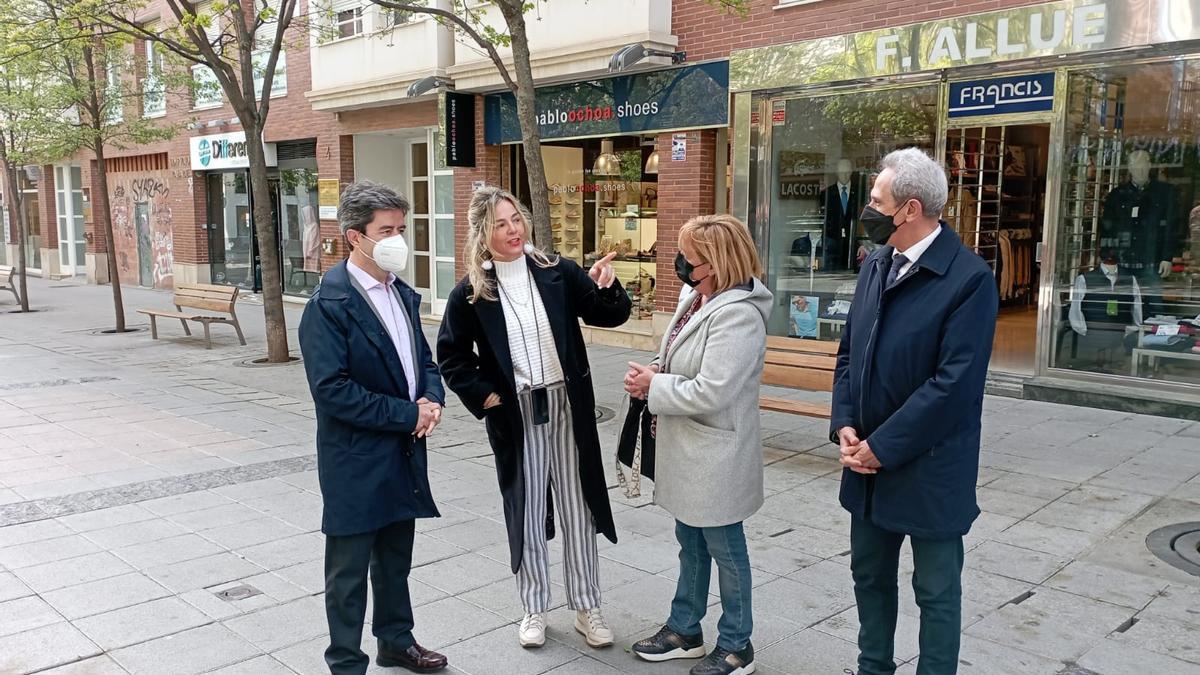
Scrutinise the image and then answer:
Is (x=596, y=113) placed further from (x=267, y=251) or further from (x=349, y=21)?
(x=349, y=21)

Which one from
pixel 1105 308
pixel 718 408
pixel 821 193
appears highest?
pixel 821 193

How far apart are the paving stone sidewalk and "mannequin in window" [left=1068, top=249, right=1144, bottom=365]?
769mm

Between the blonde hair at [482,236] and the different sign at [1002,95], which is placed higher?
the different sign at [1002,95]

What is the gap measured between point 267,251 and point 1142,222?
9.60m

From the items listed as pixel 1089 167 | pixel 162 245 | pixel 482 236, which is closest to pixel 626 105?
pixel 1089 167

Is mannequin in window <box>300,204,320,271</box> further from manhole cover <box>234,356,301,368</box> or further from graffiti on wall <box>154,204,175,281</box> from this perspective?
manhole cover <box>234,356,301,368</box>

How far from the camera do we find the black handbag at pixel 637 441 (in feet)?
12.6

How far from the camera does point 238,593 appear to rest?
177 inches

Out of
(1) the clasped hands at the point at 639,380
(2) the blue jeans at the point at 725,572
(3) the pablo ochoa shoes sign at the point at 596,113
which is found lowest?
(2) the blue jeans at the point at 725,572

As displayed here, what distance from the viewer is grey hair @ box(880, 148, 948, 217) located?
9.96 feet

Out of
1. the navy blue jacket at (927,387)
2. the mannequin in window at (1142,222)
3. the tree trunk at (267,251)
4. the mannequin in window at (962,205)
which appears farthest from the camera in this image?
the tree trunk at (267,251)

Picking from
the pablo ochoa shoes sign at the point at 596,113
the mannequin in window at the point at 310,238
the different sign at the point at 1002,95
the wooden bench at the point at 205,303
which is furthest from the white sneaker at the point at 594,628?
the mannequin in window at the point at 310,238

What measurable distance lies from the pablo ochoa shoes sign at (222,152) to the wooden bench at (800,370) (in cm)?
1492

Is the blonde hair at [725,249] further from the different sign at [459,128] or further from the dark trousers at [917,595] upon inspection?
the different sign at [459,128]
